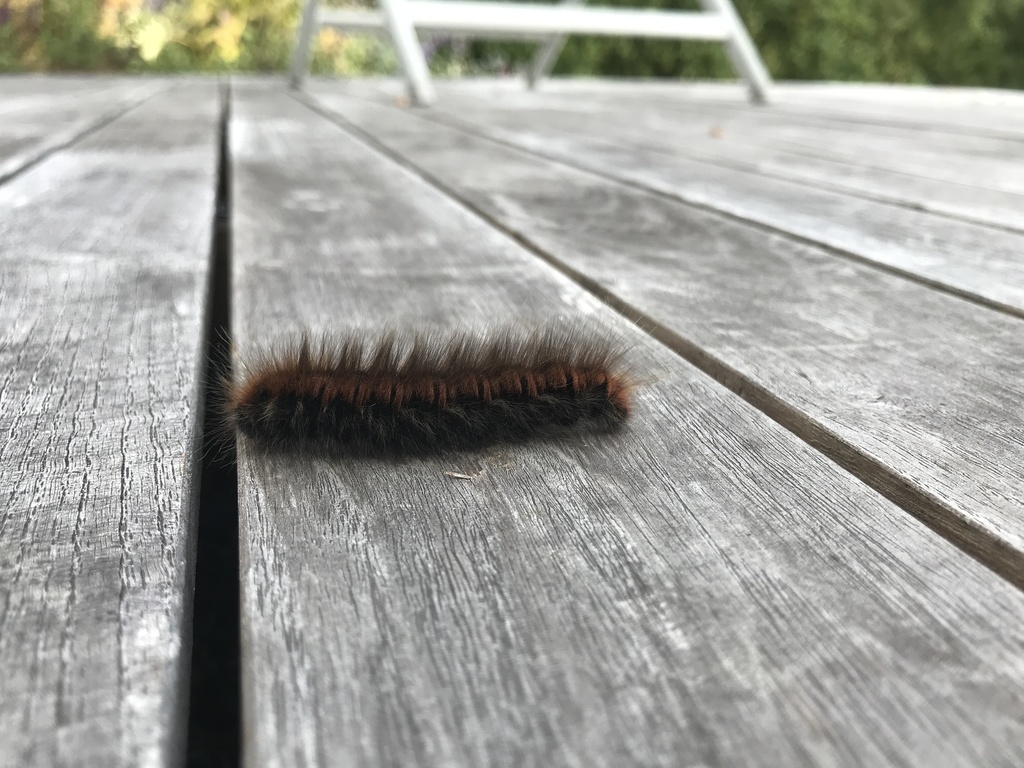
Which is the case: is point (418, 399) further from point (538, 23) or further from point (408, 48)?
point (538, 23)

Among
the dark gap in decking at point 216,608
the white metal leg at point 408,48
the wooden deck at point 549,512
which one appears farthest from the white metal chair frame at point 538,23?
the dark gap in decking at point 216,608

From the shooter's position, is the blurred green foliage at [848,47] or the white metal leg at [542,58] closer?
the white metal leg at [542,58]

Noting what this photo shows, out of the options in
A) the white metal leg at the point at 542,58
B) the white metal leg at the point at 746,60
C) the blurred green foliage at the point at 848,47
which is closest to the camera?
the white metal leg at the point at 746,60

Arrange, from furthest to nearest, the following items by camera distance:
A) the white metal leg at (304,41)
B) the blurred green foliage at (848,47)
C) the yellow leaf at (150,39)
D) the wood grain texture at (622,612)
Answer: the blurred green foliage at (848,47) < the yellow leaf at (150,39) < the white metal leg at (304,41) < the wood grain texture at (622,612)

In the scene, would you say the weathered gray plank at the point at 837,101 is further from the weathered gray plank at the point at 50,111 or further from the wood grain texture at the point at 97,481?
the wood grain texture at the point at 97,481

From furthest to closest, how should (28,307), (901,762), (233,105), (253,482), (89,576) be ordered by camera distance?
(233,105) < (28,307) < (253,482) < (89,576) < (901,762)

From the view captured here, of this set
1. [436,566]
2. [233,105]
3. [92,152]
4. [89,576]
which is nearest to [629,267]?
[436,566]

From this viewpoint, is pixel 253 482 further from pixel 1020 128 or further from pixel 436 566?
pixel 1020 128
